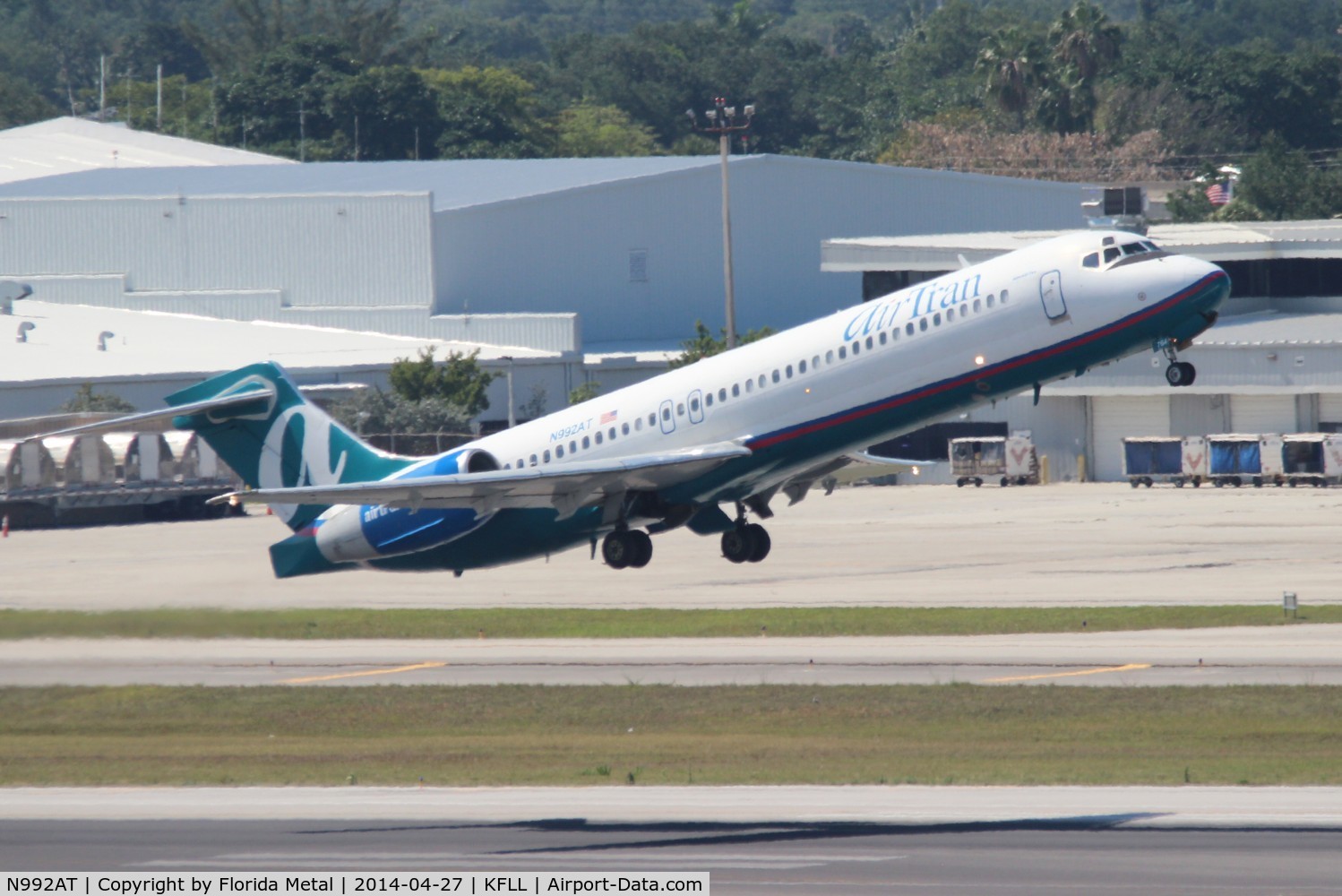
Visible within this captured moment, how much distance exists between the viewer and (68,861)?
80.8ft

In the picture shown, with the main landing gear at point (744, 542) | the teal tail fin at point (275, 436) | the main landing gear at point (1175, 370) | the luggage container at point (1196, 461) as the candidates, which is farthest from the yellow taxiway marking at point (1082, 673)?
the luggage container at point (1196, 461)

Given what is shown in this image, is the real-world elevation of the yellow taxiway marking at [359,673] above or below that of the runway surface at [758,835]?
above

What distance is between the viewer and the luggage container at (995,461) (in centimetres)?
9350

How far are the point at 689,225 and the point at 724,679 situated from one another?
72.6 meters

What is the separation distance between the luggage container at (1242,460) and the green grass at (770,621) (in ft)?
127

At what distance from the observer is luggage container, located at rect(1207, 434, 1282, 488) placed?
8681 cm

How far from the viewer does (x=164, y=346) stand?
323 ft

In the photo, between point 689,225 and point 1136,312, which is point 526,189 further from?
point 1136,312

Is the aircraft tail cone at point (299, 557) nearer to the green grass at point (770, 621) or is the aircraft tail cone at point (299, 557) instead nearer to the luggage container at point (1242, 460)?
the green grass at point (770, 621)

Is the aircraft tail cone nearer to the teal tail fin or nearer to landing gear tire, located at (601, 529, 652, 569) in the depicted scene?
the teal tail fin

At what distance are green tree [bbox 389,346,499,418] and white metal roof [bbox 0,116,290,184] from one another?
1977 inches

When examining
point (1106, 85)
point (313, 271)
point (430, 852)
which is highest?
point (1106, 85)

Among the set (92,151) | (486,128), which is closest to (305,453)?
(92,151)

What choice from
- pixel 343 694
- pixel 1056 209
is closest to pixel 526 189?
pixel 1056 209
